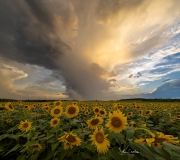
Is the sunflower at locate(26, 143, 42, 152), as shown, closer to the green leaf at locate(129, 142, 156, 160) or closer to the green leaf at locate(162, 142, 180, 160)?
the green leaf at locate(129, 142, 156, 160)

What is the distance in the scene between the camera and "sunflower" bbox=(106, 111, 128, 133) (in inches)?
108

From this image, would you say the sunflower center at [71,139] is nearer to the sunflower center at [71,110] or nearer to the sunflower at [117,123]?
the sunflower at [117,123]

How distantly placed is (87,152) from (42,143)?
1321mm

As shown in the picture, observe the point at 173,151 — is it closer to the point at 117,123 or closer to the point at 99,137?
the point at 99,137

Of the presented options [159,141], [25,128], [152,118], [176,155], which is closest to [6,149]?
[25,128]

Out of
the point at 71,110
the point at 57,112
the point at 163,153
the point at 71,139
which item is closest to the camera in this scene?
the point at 163,153

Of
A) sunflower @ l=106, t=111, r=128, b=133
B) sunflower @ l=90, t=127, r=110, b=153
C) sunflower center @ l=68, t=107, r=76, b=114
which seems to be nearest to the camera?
sunflower @ l=90, t=127, r=110, b=153

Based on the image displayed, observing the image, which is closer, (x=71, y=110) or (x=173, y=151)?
(x=173, y=151)

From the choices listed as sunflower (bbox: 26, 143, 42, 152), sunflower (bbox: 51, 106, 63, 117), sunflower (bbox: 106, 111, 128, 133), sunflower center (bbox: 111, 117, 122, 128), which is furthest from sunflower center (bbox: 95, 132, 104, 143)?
sunflower (bbox: 51, 106, 63, 117)

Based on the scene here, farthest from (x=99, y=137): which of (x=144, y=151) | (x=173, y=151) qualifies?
(x=173, y=151)

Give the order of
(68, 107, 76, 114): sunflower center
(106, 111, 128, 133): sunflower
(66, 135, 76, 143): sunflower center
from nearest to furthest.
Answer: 1. (106, 111, 128, 133): sunflower
2. (66, 135, 76, 143): sunflower center
3. (68, 107, 76, 114): sunflower center

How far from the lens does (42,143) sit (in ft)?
12.9

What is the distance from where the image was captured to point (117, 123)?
2.84 metres

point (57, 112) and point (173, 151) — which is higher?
point (57, 112)
